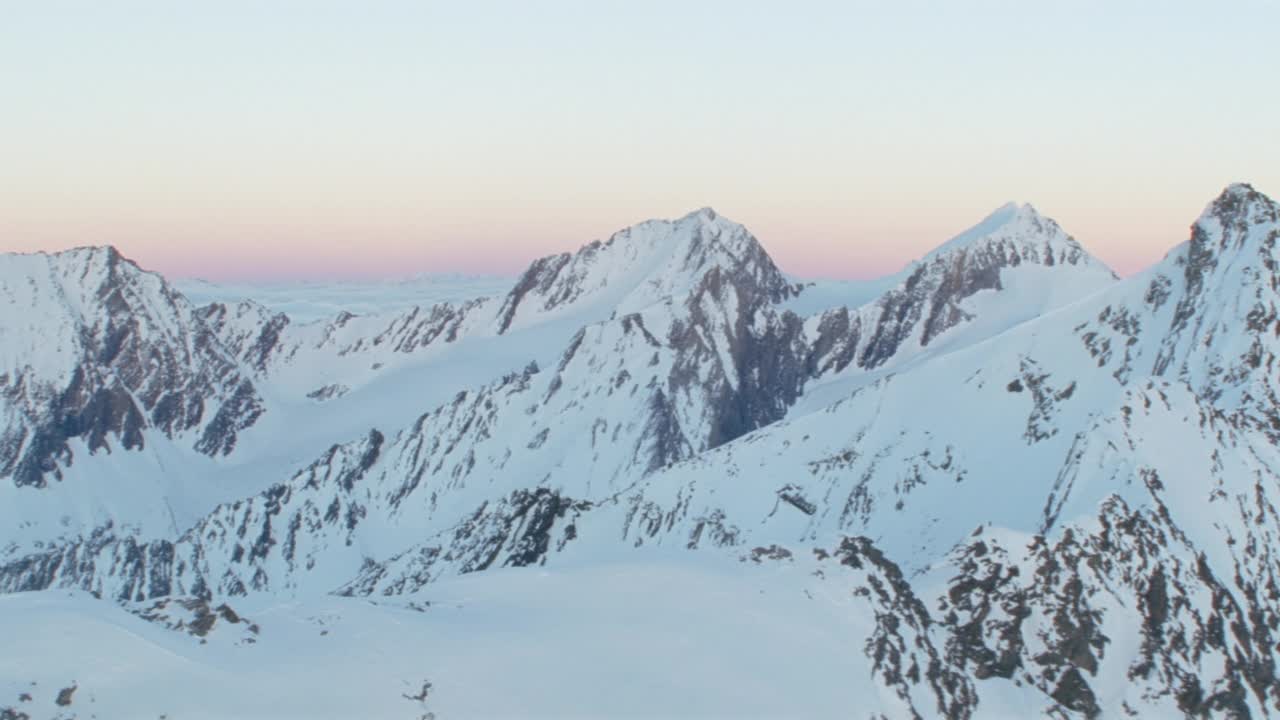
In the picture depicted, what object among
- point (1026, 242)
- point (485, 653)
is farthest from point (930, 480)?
point (1026, 242)

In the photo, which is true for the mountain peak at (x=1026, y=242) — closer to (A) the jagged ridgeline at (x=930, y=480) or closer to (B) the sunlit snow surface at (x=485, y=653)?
(A) the jagged ridgeline at (x=930, y=480)

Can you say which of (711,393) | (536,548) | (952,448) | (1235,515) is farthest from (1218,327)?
(711,393)

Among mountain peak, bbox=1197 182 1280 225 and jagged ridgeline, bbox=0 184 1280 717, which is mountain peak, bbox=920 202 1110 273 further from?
mountain peak, bbox=1197 182 1280 225

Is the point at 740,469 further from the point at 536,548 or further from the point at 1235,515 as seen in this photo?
the point at 1235,515

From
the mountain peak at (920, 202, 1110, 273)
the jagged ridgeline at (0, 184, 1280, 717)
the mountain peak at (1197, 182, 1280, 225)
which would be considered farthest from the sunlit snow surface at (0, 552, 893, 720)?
the mountain peak at (920, 202, 1110, 273)

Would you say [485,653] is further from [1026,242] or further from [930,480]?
[1026,242]

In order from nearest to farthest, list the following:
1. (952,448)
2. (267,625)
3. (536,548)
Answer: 1. (267,625)
2. (536,548)
3. (952,448)

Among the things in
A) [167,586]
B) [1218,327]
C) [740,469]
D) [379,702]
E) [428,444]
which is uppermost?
[1218,327]

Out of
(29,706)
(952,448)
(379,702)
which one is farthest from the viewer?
(952,448)

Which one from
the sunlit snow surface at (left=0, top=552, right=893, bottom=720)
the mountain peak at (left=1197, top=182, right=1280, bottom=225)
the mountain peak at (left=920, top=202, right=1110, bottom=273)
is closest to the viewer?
the sunlit snow surface at (left=0, top=552, right=893, bottom=720)
